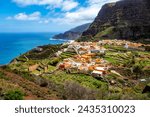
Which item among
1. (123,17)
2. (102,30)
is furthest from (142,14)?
(102,30)

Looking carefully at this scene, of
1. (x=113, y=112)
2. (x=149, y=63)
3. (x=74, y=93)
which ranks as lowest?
(x=149, y=63)

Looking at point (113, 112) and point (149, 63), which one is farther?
point (149, 63)

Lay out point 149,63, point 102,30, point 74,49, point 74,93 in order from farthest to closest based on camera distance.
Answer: point 102,30 < point 74,49 < point 149,63 < point 74,93

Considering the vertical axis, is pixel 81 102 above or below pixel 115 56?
above

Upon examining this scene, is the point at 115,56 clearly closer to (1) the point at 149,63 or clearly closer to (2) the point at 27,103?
(1) the point at 149,63

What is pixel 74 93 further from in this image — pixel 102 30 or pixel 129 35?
pixel 102 30

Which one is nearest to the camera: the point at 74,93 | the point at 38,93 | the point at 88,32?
the point at 38,93

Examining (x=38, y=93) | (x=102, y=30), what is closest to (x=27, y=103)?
(x=38, y=93)
